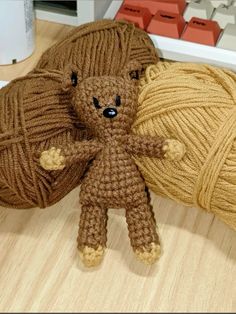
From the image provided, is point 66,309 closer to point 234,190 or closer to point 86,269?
point 86,269

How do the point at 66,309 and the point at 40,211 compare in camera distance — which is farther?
the point at 40,211

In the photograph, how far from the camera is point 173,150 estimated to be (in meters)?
0.64

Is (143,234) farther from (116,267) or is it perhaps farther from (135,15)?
(135,15)

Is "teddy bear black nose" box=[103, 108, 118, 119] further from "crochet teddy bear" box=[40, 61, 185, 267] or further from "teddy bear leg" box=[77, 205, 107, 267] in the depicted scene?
"teddy bear leg" box=[77, 205, 107, 267]

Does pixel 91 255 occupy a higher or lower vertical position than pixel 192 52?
lower

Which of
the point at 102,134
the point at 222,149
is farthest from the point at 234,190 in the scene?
the point at 102,134

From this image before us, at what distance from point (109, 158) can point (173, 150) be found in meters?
0.07

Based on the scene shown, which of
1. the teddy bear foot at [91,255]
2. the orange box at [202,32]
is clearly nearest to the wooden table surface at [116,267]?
the teddy bear foot at [91,255]

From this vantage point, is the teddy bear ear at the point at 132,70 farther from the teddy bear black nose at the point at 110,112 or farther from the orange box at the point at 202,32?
the orange box at the point at 202,32

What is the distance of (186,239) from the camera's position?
705 mm

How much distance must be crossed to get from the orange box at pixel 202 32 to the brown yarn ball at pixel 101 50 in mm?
114

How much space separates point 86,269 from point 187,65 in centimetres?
27

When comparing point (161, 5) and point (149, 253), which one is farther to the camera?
point (161, 5)

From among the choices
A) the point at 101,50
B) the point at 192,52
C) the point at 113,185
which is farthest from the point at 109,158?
the point at 192,52
